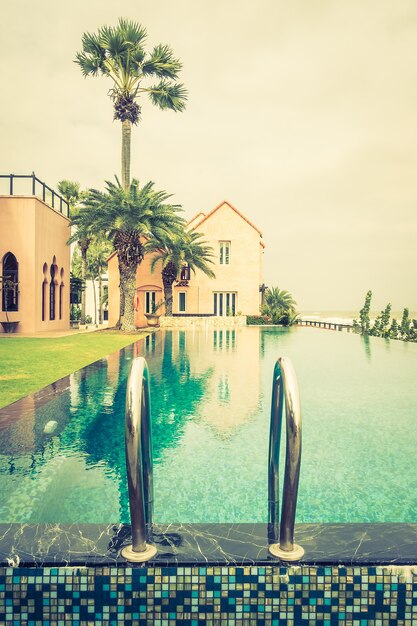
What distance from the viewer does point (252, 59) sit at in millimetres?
24578

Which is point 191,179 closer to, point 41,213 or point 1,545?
point 41,213

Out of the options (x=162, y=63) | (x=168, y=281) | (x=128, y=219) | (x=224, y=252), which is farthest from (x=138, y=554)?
(x=224, y=252)

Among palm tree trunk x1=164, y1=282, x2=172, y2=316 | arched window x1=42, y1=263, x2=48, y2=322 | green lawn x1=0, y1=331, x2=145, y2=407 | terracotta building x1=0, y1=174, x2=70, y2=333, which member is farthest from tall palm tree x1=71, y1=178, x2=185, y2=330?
palm tree trunk x1=164, y1=282, x2=172, y2=316

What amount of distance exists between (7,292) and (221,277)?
59.2ft

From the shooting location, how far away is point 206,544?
110 inches

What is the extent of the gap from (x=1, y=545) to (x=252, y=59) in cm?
2595

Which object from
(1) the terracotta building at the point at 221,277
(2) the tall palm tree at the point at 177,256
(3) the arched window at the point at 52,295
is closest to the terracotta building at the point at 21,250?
(3) the arched window at the point at 52,295

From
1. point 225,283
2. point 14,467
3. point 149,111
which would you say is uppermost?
point 149,111

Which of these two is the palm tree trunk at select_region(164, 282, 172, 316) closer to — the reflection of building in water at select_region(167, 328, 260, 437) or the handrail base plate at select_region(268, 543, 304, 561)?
the reflection of building in water at select_region(167, 328, 260, 437)

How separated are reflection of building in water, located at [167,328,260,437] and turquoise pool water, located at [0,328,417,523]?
0.04m

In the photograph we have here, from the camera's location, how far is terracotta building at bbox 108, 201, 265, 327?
3950 cm

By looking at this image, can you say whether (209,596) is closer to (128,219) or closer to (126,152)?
(128,219)

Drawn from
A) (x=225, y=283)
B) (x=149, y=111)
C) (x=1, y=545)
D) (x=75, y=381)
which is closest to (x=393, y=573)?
(x=1, y=545)

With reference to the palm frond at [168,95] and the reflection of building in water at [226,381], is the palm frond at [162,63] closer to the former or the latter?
the palm frond at [168,95]
